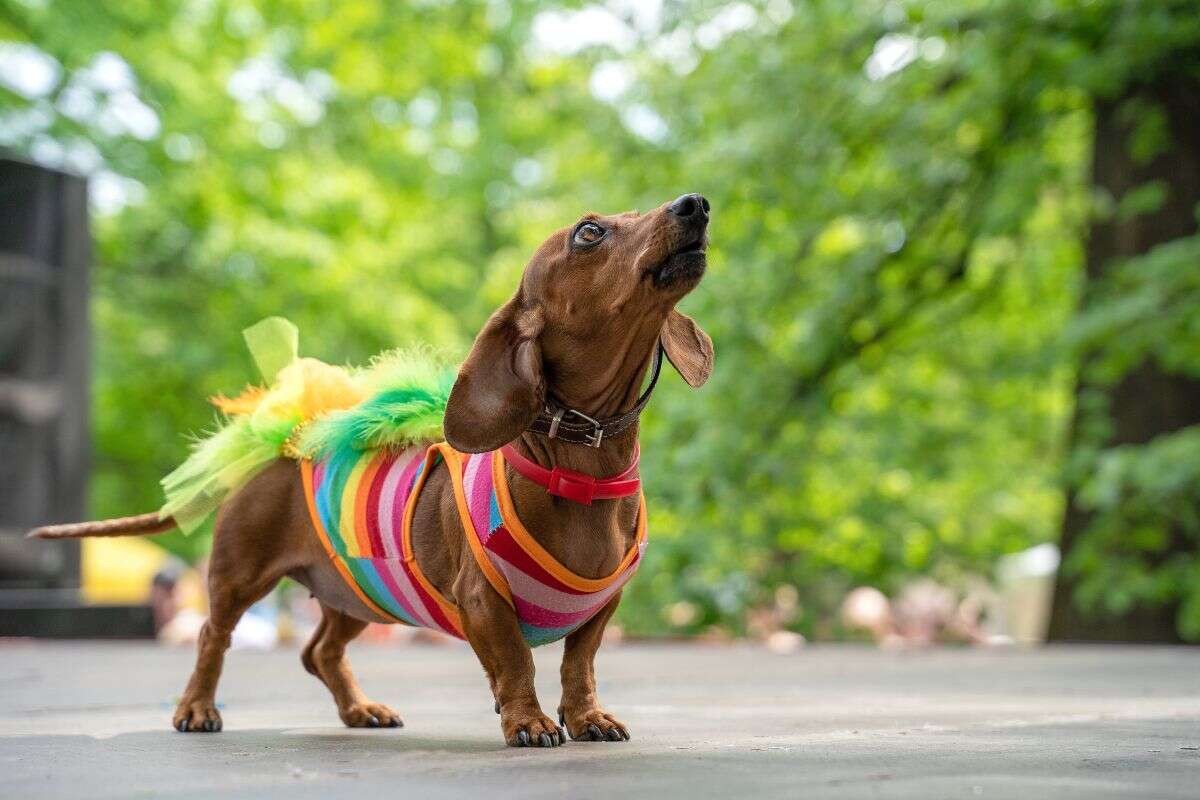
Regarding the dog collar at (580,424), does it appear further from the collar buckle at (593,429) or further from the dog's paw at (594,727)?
the dog's paw at (594,727)

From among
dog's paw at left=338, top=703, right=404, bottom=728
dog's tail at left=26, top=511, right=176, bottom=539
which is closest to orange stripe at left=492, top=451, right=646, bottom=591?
dog's paw at left=338, top=703, right=404, bottom=728

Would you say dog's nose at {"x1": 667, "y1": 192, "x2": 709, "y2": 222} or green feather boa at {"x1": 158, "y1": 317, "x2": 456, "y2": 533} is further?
green feather boa at {"x1": 158, "y1": 317, "x2": 456, "y2": 533}

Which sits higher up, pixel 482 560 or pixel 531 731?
pixel 482 560

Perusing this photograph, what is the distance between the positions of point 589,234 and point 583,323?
197 mm

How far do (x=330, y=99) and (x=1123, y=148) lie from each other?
10.6 m

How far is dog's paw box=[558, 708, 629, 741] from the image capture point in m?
3.34

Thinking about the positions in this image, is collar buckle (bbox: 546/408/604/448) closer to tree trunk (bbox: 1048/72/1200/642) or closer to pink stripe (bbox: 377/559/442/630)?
pink stripe (bbox: 377/559/442/630)

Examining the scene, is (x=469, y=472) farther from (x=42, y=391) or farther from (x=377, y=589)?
(x=42, y=391)

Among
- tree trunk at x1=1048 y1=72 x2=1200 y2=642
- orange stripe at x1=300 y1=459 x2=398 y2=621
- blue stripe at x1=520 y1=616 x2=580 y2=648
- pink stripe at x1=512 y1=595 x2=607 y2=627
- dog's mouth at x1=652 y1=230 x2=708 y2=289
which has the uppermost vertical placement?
tree trunk at x1=1048 y1=72 x2=1200 y2=642

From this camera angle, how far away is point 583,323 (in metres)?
3.25

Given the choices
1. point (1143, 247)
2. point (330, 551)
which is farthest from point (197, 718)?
point (1143, 247)

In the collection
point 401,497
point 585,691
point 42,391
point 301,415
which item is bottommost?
point 585,691

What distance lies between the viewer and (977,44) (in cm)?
836

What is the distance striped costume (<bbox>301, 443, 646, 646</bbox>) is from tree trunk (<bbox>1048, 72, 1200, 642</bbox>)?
20.8ft
